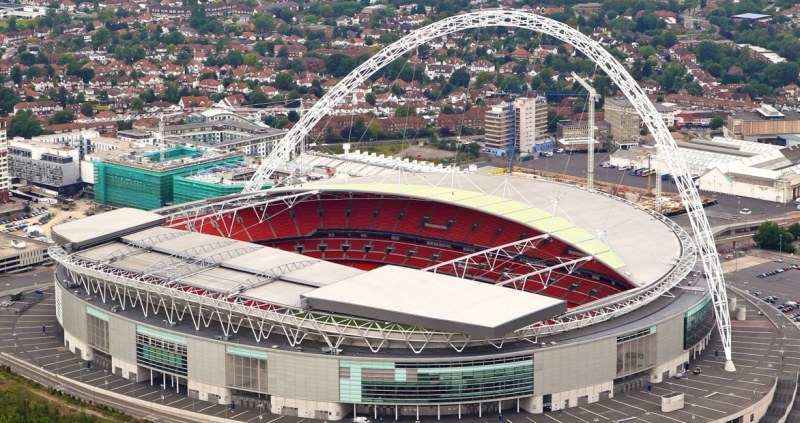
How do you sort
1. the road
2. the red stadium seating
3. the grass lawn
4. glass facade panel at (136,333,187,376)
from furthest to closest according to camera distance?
the road
the red stadium seating
glass facade panel at (136,333,187,376)
the grass lawn

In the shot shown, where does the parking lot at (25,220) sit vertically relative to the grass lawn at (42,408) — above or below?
above

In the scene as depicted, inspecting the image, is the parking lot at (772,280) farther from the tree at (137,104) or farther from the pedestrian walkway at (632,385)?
the tree at (137,104)

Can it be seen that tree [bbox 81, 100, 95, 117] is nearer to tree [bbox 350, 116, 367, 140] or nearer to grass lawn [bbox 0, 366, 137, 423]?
tree [bbox 350, 116, 367, 140]

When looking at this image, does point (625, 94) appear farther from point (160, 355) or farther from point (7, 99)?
point (7, 99)

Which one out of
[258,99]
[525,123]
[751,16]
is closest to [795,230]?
[525,123]

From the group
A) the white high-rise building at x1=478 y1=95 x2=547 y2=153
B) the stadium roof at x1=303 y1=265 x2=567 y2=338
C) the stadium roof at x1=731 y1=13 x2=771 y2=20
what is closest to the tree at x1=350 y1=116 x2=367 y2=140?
the white high-rise building at x1=478 y1=95 x2=547 y2=153

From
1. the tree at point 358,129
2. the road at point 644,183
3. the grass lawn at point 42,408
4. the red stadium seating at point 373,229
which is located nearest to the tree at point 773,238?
the road at point 644,183

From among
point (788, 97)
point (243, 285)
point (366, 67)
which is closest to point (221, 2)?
point (788, 97)
